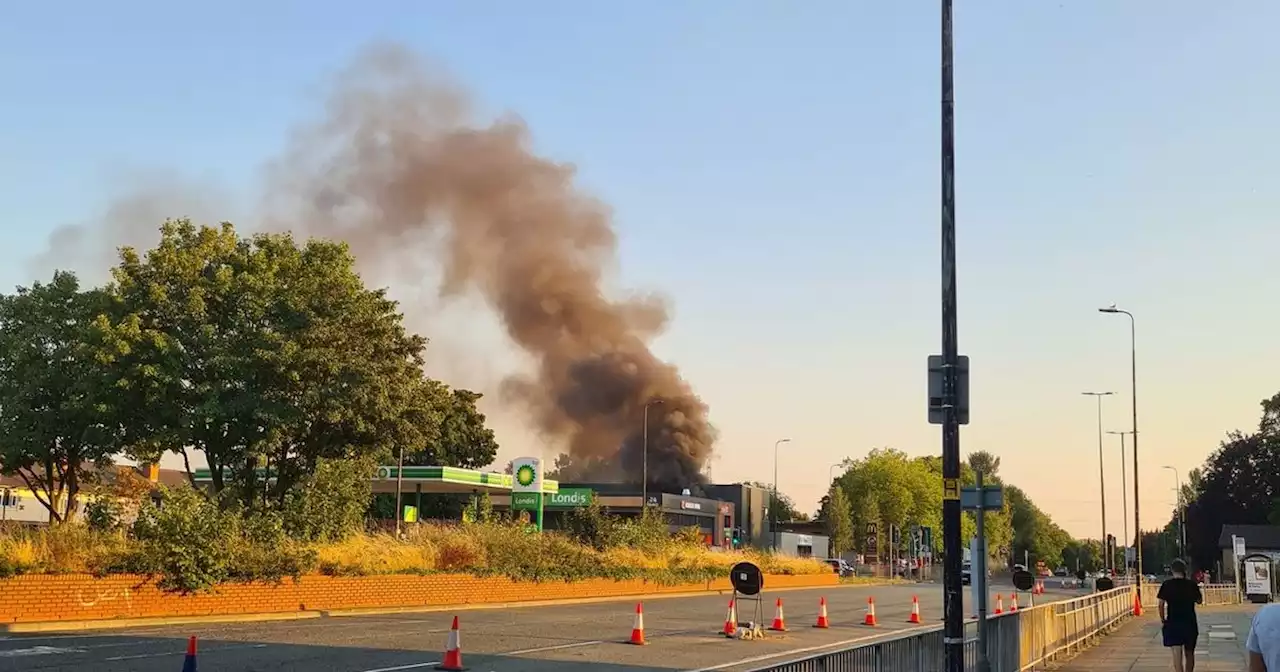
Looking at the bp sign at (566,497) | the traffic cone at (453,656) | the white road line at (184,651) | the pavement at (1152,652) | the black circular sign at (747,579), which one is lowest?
the pavement at (1152,652)

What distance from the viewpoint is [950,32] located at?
12359 millimetres

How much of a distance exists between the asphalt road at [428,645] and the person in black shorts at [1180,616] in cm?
519

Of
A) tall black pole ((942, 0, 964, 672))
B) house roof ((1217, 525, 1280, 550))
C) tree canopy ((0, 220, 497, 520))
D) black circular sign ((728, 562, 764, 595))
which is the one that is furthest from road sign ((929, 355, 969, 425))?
house roof ((1217, 525, 1280, 550))

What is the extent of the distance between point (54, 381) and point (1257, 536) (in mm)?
85224

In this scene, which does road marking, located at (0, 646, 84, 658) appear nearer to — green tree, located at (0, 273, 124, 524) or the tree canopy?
the tree canopy

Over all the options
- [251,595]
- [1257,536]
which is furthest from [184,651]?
[1257,536]

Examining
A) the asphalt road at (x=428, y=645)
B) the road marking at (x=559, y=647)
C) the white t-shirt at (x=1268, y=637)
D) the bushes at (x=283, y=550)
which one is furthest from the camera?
the bushes at (x=283, y=550)

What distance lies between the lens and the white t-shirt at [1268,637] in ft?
19.8

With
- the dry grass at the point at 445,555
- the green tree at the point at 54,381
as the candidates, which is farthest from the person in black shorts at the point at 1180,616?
the green tree at the point at 54,381

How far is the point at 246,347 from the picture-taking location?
32594mm

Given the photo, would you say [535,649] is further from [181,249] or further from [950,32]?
[181,249]

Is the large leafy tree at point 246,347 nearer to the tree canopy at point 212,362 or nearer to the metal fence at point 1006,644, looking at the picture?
the tree canopy at point 212,362

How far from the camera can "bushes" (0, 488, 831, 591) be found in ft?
70.9

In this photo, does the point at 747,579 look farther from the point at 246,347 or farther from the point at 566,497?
the point at 566,497
